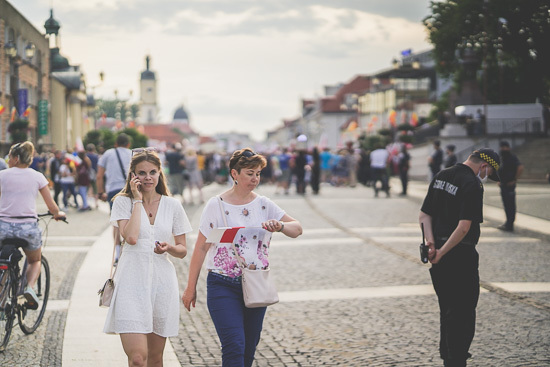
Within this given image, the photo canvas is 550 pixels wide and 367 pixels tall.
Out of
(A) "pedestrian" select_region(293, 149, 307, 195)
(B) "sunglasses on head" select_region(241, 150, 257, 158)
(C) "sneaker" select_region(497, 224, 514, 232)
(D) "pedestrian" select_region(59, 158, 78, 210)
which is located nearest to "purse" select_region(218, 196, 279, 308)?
(B) "sunglasses on head" select_region(241, 150, 257, 158)

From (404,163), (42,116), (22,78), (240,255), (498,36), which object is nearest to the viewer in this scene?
(240,255)

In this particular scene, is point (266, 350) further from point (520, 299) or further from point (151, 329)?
point (520, 299)

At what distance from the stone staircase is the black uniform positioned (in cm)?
3132

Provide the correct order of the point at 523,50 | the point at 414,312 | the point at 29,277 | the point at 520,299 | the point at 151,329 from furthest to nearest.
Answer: the point at 523,50
the point at 520,299
the point at 414,312
the point at 29,277
the point at 151,329

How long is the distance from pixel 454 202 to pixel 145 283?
2360 millimetres

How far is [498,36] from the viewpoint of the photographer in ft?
143

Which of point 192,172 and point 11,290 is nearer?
point 11,290

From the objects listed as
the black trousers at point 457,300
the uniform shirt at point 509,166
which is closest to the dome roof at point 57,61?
the uniform shirt at point 509,166

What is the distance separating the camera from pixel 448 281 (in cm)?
583

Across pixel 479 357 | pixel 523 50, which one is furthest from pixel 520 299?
pixel 523 50

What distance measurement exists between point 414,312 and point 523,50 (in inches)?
1520

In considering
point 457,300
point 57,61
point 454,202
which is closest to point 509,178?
point 454,202

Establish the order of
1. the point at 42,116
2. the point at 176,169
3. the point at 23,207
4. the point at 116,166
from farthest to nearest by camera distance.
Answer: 1. the point at 42,116
2. the point at 176,169
3. the point at 116,166
4. the point at 23,207

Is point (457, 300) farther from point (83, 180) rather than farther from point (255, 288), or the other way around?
point (83, 180)
